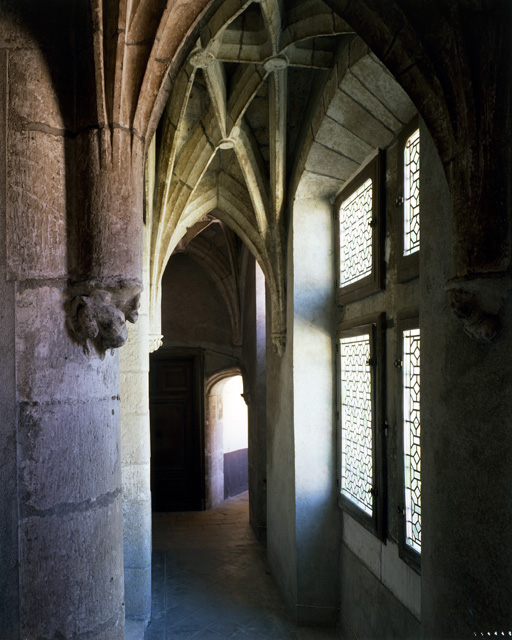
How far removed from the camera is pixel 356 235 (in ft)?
16.5

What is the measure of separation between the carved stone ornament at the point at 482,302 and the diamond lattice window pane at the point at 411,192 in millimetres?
1740

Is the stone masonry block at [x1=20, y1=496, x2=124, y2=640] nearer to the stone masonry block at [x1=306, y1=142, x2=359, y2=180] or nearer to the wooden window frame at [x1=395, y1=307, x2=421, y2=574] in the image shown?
the wooden window frame at [x1=395, y1=307, x2=421, y2=574]

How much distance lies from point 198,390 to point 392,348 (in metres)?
7.24

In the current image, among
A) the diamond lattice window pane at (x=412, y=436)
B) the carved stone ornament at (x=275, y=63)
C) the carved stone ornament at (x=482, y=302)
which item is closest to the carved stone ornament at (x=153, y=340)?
the carved stone ornament at (x=275, y=63)

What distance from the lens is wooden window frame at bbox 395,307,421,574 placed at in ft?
12.1

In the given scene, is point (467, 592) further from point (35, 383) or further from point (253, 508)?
point (253, 508)

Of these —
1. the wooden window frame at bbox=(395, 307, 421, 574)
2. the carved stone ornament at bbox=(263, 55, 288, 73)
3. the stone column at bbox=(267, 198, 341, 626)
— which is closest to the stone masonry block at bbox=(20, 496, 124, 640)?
the wooden window frame at bbox=(395, 307, 421, 574)

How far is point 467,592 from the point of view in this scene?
2219mm

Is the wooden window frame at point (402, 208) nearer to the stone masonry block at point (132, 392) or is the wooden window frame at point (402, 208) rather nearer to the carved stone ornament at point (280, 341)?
the carved stone ornament at point (280, 341)

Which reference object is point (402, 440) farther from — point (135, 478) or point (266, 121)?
point (266, 121)

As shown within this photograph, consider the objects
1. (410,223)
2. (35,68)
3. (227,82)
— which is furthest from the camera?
(227,82)

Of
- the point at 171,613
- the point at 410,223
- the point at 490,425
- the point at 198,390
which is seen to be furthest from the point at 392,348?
the point at 198,390

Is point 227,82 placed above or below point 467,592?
above

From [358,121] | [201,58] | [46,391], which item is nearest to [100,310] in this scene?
[46,391]
